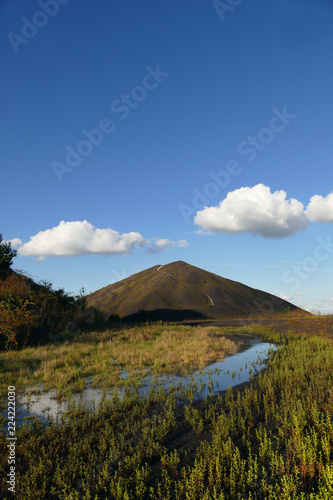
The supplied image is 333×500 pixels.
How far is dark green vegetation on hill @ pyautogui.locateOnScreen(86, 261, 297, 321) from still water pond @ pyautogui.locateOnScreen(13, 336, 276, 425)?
53.2 m

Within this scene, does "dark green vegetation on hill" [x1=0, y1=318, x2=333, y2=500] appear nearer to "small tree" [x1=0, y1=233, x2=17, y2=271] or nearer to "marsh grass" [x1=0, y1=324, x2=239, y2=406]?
"marsh grass" [x1=0, y1=324, x2=239, y2=406]

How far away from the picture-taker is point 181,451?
23.2 feet

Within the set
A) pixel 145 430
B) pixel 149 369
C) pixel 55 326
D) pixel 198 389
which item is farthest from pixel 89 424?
pixel 55 326

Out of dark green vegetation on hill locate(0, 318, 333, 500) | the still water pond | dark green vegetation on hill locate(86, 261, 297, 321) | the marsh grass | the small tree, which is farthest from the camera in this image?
dark green vegetation on hill locate(86, 261, 297, 321)

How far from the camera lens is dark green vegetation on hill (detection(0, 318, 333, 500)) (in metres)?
5.57

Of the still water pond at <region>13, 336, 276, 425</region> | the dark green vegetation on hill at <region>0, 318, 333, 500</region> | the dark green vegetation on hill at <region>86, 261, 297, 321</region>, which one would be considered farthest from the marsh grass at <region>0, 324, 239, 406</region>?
the dark green vegetation on hill at <region>86, 261, 297, 321</region>

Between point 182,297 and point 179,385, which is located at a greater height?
point 182,297

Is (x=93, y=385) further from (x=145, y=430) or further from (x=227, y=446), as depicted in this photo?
(x=227, y=446)

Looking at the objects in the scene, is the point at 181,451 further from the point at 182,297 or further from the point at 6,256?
the point at 182,297

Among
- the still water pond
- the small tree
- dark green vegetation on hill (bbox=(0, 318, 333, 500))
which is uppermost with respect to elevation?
the small tree

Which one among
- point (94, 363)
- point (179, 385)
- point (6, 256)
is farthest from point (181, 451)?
point (6, 256)

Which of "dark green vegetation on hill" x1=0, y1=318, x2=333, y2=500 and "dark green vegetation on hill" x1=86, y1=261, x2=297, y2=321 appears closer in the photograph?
"dark green vegetation on hill" x1=0, y1=318, x2=333, y2=500

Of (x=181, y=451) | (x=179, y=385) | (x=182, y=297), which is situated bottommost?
(x=179, y=385)

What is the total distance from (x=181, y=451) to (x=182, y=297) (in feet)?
276
